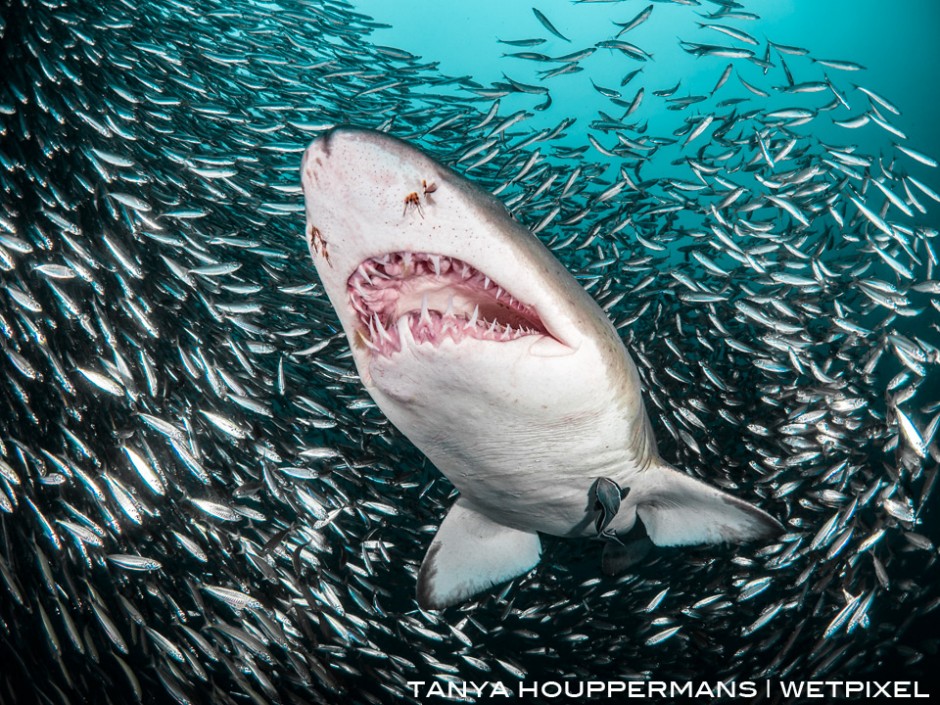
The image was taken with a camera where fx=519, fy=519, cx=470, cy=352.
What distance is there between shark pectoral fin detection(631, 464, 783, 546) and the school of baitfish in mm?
1359

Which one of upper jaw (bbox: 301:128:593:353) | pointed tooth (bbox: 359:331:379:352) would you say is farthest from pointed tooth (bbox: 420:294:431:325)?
pointed tooth (bbox: 359:331:379:352)

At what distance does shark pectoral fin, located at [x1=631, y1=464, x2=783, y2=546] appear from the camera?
3225 mm

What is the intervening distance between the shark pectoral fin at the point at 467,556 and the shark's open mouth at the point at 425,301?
2.21m

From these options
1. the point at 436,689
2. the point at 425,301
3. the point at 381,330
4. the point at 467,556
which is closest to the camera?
the point at 425,301

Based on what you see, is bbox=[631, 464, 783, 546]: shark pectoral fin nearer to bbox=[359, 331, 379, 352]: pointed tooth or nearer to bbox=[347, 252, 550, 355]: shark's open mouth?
bbox=[347, 252, 550, 355]: shark's open mouth

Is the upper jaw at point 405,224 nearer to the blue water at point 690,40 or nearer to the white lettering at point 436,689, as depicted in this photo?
the white lettering at point 436,689

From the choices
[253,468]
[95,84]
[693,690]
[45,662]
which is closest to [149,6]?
[95,84]

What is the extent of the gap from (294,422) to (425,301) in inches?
161

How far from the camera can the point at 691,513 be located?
11.4 ft

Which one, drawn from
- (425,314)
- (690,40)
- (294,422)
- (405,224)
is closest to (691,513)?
(425,314)

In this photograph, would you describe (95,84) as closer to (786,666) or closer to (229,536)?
(229,536)

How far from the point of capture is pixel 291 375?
236 inches

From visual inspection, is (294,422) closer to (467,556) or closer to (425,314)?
(467,556)

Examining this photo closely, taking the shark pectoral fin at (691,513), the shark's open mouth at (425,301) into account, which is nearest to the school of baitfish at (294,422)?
the shark pectoral fin at (691,513)
